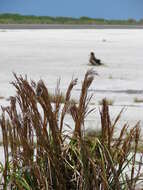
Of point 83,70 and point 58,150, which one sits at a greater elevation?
point 58,150

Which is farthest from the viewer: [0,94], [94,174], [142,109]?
[0,94]

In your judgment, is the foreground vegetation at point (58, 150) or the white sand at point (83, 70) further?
the white sand at point (83, 70)

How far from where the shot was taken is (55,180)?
3531mm

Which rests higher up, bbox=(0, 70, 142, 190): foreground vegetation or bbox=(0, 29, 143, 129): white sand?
bbox=(0, 70, 142, 190): foreground vegetation

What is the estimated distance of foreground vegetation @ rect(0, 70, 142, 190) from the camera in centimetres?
338

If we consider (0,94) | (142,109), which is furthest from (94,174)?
(0,94)

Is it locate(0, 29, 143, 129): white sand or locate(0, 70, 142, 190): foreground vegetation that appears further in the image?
locate(0, 29, 143, 129): white sand

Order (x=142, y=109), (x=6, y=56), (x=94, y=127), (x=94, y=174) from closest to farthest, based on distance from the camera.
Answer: (x=94, y=174), (x=94, y=127), (x=142, y=109), (x=6, y=56)

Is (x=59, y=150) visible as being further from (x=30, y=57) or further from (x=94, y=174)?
(x=30, y=57)

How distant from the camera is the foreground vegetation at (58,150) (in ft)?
11.1

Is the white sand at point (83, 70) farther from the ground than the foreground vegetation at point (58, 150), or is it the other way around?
the foreground vegetation at point (58, 150)

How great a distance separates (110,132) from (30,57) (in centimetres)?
1918

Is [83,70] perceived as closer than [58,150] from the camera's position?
No

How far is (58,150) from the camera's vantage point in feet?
11.4
